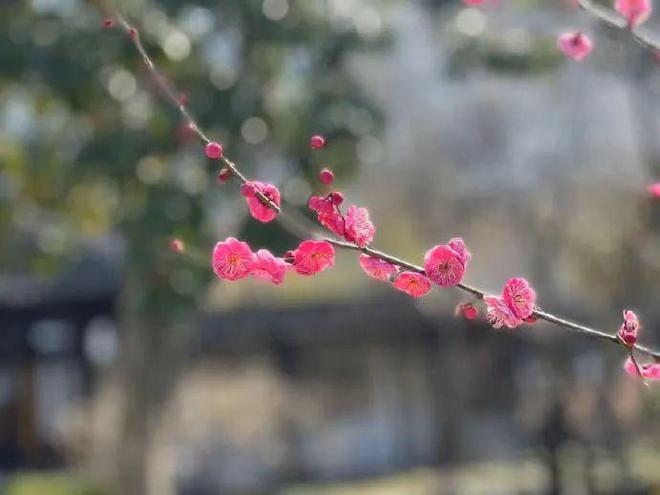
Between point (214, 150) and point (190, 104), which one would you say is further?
point (190, 104)

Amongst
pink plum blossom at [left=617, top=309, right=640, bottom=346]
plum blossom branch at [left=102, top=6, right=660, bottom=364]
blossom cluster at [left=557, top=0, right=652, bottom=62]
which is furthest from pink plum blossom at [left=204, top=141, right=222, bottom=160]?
blossom cluster at [left=557, top=0, right=652, bottom=62]

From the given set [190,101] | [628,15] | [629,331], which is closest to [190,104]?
[190,101]

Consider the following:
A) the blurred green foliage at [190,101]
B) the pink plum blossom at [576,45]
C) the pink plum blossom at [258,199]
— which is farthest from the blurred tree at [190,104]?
the pink plum blossom at [258,199]

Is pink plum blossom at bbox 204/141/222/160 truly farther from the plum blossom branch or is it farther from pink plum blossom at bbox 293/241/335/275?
pink plum blossom at bbox 293/241/335/275

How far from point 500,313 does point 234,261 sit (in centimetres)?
44

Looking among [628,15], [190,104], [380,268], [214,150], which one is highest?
[190,104]

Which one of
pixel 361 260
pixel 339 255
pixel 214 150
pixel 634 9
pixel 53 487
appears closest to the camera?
pixel 214 150

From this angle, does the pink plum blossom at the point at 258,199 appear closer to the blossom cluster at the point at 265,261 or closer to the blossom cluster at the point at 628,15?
the blossom cluster at the point at 265,261

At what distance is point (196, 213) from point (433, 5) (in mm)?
2228

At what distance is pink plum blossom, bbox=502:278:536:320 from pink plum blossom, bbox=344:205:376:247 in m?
0.24

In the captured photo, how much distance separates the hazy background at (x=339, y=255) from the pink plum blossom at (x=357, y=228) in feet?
14.8

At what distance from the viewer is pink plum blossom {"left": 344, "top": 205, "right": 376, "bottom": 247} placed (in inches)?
77.3

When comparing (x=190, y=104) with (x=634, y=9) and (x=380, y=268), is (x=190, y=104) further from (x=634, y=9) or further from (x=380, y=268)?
(x=380, y=268)

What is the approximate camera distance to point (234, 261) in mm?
1952
